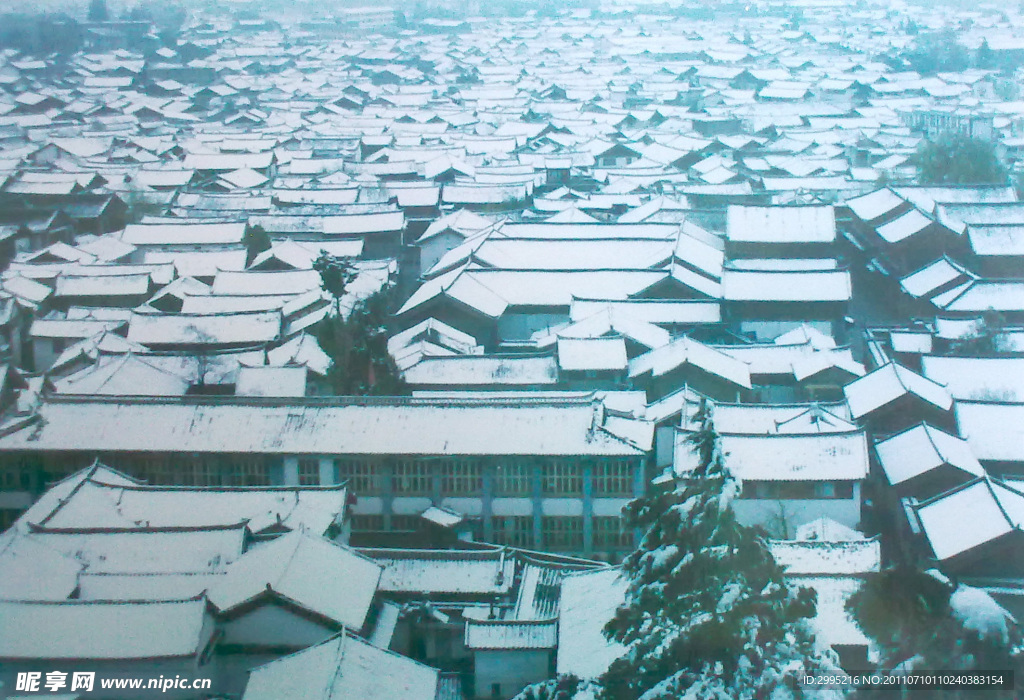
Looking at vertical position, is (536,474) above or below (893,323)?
above

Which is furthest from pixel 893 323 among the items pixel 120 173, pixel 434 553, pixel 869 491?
pixel 120 173

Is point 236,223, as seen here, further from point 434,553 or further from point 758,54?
point 758,54

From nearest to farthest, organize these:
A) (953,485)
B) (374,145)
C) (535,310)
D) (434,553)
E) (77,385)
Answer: (434,553), (953,485), (77,385), (535,310), (374,145)

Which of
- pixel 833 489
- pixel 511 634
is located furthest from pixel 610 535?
pixel 511 634

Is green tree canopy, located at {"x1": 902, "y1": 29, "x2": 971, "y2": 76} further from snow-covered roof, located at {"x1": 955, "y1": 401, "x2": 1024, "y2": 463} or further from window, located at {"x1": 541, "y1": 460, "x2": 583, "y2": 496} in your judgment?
window, located at {"x1": 541, "y1": 460, "x2": 583, "y2": 496}

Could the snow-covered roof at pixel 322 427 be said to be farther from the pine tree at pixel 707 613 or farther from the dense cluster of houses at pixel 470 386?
the pine tree at pixel 707 613

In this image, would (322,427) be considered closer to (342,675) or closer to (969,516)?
(342,675)

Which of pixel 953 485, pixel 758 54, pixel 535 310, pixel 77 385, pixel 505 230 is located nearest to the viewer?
pixel 953 485
